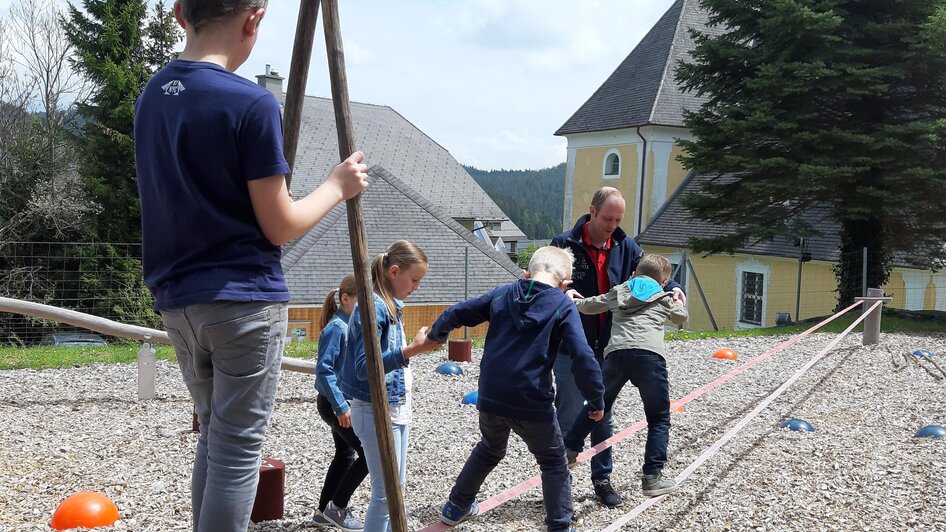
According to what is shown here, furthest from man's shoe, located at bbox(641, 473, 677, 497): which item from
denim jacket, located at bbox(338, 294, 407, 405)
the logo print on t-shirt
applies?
the logo print on t-shirt

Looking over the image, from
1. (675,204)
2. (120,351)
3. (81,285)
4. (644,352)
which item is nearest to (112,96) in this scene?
(81,285)

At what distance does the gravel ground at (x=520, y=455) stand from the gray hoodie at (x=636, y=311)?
103cm

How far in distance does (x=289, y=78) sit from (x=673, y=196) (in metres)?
33.6

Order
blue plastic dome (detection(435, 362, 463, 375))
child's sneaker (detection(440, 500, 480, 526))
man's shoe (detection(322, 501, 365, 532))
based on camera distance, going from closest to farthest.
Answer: child's sneaker (detection(440, 500, 480, 526)), man's shoe (detection(322, 501, 365, 532)), blue plastic dome (detection(435, 362, 463, 375))

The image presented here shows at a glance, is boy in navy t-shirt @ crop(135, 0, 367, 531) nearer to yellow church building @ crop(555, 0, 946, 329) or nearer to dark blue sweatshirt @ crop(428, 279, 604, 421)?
dark blue sweatshirt @ crop(428, 279, 604, 421)

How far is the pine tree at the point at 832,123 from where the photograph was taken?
1844 centimetres

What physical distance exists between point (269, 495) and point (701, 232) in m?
27.9

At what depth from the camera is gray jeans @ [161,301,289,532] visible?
91.7 inches

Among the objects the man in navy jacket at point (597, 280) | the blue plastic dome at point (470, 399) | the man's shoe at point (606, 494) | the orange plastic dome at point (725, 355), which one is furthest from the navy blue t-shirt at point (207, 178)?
the orange plastic dome at point (725, 355)

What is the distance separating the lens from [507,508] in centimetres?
516

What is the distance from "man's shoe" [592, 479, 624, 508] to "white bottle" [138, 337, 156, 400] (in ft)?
16.4

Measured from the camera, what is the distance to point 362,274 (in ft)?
9.27

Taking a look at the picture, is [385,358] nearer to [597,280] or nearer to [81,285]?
[597,280]

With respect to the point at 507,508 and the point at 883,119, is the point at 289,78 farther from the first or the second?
the point at 883,119
